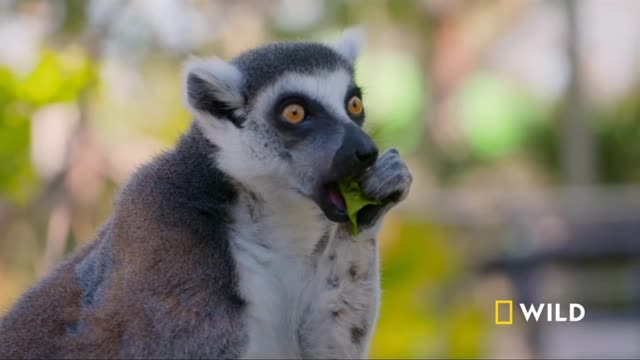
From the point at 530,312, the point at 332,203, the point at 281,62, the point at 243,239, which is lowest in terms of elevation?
the point at 243,239

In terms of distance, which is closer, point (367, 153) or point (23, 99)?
point (367, 153)

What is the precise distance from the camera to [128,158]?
16750 mm

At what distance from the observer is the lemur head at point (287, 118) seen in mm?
4875

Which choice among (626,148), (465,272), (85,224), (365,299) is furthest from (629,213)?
(626,148)

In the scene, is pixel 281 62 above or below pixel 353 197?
above

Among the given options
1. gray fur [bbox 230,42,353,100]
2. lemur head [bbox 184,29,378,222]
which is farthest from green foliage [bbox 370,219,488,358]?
lemur head [bbox 184,29,378,222]

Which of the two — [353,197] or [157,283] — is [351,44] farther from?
[157,283]

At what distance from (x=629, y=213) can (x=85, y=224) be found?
873cm

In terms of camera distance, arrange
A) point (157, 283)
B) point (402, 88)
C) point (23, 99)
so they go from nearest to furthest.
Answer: point (157, 283)
point (23, 99)
point (402, 88)

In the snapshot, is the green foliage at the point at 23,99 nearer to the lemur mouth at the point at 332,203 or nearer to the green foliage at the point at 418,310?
the lemur mouth at the point at 332,203

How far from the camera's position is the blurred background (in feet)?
31.8

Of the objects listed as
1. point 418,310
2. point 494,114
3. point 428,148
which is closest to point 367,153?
point 418,310

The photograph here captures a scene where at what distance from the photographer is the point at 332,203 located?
4875 mm

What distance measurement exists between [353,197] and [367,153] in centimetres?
24
